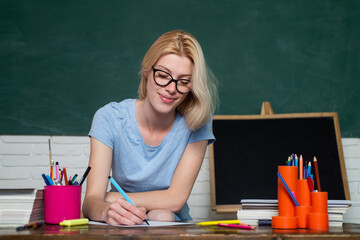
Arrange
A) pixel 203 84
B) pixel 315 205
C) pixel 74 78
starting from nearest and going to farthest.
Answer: pixel 315 205, pixel 203 84, pixel 74 78

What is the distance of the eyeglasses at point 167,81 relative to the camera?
159 cm

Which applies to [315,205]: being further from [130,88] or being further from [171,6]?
[171,6]

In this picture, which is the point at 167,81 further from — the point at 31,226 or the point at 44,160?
the point at 44,160

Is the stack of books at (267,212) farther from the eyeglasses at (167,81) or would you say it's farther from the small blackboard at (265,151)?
the small blackboard at (265,151)

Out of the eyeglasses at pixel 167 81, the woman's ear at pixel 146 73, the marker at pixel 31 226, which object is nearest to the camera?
the marker at pixel 31 226

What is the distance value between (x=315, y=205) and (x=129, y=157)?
0.88 metres

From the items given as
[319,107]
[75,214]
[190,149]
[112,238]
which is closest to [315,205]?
[112,238]

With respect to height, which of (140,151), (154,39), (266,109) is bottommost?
(140,151)

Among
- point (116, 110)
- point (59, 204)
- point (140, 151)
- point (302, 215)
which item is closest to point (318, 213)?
point (302, 215)

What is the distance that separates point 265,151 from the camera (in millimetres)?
2514

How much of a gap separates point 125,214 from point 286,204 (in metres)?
0.42

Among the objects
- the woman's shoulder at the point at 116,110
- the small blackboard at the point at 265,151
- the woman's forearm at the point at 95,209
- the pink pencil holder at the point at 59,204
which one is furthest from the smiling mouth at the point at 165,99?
the small blackboard at the point at 265,151

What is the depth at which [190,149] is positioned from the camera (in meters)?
1.77

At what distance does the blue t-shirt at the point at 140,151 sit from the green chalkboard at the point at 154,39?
87cm
